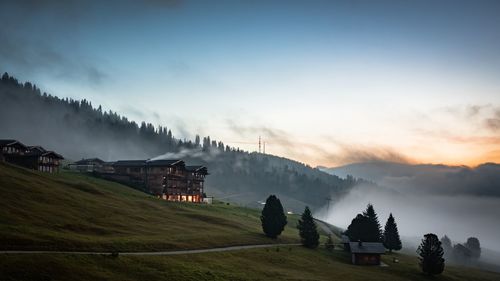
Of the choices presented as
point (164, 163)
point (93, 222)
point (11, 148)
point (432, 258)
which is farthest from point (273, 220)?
point (11, 148)

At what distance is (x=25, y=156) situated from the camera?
128 m

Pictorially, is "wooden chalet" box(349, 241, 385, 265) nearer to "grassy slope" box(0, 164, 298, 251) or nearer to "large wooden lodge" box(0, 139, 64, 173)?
"grassy slope" box(0, 164, 298, 251)

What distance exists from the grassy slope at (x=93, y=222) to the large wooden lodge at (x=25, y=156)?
24.6 m

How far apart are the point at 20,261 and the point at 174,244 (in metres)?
28.4

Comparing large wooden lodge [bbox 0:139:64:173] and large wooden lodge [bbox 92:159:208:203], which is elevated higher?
large wooden lodge [bbox 0:139:64:173]

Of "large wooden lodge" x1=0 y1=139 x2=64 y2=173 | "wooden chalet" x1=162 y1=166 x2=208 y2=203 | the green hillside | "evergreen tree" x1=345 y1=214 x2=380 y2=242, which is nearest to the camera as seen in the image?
the green hillside

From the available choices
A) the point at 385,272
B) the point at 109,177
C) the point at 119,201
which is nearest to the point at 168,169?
the point at 109,177

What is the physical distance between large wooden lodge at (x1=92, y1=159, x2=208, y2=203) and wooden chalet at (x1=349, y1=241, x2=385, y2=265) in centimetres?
A: 7642

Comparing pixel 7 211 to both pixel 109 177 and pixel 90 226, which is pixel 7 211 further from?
pixel 109 177

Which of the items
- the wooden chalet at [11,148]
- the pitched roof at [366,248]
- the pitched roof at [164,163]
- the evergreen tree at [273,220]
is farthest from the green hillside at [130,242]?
the pitched roof at [164,163]

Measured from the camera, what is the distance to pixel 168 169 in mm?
155375

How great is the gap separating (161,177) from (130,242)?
91535 millimetres

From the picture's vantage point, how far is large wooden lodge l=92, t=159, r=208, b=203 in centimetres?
15288

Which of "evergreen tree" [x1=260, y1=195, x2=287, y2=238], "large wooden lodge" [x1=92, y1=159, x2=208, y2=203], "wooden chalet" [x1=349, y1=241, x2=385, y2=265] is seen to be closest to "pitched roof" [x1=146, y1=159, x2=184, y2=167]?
"large wooden lodge" [x1=92, y1=159, x2=208, y2=203]
